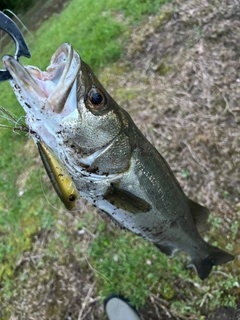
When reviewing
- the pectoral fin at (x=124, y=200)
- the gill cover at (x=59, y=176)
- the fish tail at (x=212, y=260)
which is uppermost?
the gill cover at (x=59, y=176)

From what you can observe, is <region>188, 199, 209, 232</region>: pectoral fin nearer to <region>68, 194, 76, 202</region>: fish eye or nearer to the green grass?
<region>68, 194, 76, 202</region>: fish eye

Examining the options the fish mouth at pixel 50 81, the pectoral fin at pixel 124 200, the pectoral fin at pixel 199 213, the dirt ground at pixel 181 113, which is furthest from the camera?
the dirt ground at pixel 181 113

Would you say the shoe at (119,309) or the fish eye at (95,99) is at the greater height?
the fish eye at (95,99)

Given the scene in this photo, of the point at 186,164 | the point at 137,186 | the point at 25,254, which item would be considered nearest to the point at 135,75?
the point at 186,164

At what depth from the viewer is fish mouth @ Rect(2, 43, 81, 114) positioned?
1.41 meters

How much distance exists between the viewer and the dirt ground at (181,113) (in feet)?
11.0

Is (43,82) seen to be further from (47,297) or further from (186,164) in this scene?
(47,297)

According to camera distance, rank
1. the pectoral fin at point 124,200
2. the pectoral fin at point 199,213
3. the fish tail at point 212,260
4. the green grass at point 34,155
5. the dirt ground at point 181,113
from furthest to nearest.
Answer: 1. the green grass at point 34,155
2. the dirt ground at point 181,113
3. the fish tail at point 212,260
4. the pectoral fin at point 199,213
5. the pectoral fin at point 124,200

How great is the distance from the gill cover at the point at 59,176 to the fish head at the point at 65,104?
31 mm

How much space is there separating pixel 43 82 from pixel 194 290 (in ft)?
7.44

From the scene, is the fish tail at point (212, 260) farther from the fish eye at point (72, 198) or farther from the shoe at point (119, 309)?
the fish eye at point (72, 198)

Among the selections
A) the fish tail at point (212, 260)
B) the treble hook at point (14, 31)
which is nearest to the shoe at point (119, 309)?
the fish tail at point (212, 260)

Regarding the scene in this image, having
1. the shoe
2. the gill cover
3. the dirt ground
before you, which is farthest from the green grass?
the gill cover

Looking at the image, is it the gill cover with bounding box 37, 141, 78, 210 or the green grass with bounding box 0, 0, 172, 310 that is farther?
the green grass with bounding box 0, 0, 172, 310
